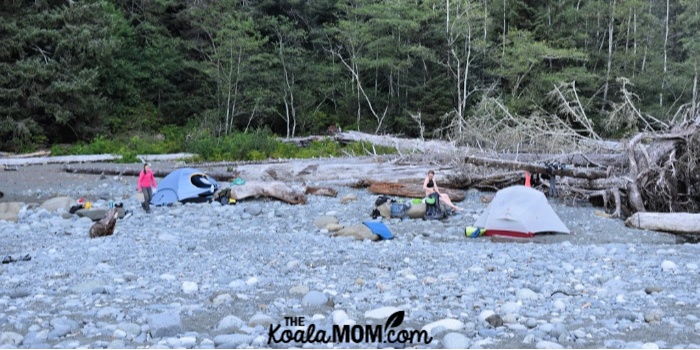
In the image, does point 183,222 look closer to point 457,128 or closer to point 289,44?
point 457,128

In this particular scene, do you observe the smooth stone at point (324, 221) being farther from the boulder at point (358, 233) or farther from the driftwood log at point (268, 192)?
the driftwood log at point (268, 192)

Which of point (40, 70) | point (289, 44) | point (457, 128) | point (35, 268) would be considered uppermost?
point (289, 44)

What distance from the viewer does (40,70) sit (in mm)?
28469

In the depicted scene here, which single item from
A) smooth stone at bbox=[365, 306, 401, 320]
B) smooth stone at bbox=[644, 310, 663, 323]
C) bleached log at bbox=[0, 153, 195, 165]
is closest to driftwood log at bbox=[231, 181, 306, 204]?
smooth stone at bbox=[365, 306, 401, 320]

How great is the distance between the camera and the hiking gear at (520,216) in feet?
31.6

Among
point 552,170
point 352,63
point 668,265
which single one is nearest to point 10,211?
point 552,170

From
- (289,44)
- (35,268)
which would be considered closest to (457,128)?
(35,268)

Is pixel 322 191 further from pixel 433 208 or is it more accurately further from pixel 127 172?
pixel 127 172

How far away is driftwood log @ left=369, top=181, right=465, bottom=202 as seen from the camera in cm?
1314

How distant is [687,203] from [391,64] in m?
24.5

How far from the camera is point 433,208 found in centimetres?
1123

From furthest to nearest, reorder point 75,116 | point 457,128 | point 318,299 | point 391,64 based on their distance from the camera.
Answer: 1. point 391,64
2. point 75,116
3. point 457,128
4. point 318,299

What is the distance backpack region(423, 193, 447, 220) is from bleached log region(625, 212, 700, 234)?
2.93 metres

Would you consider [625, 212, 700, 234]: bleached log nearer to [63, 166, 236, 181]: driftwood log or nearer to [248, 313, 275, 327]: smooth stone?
[248, 313, 275, 327]: smooth stone
